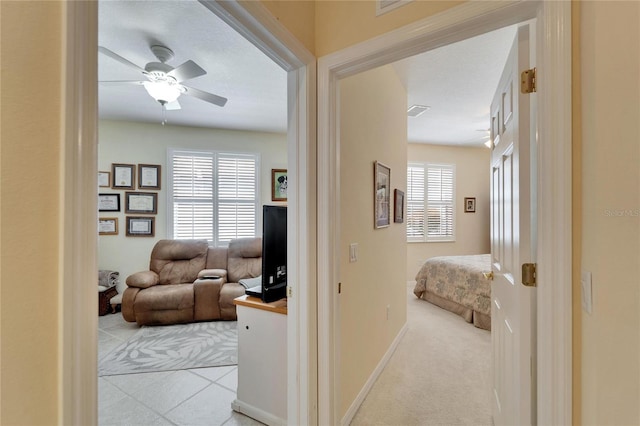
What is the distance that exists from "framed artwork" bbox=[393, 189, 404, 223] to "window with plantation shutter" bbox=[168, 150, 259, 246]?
106 inches

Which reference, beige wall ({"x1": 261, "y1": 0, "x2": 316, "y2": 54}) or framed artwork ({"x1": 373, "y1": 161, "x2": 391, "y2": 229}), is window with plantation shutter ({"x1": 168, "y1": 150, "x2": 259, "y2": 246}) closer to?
framed artwork ({"x1": 373, "y1": 161, "x2": 391, "y2": 229})

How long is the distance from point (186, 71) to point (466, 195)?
5672 mm

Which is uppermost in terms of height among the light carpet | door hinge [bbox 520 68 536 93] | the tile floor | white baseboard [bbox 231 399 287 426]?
door hinge [bbox 520 68 536 93]

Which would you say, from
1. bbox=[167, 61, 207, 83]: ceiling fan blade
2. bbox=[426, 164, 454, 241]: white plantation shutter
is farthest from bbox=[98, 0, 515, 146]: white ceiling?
bbox=[426, 164, 454, 241]: white plantation shutter

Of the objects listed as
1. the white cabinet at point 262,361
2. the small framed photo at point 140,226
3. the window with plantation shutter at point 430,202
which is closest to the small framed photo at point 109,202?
the small framed photo at point 140,226

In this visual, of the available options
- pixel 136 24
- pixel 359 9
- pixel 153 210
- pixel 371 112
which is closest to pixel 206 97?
pixel 136 24

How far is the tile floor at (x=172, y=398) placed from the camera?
1862mm

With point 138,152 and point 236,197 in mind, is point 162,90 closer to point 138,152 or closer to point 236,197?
point 138,152

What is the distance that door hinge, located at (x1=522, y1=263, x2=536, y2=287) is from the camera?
1.06 metres
